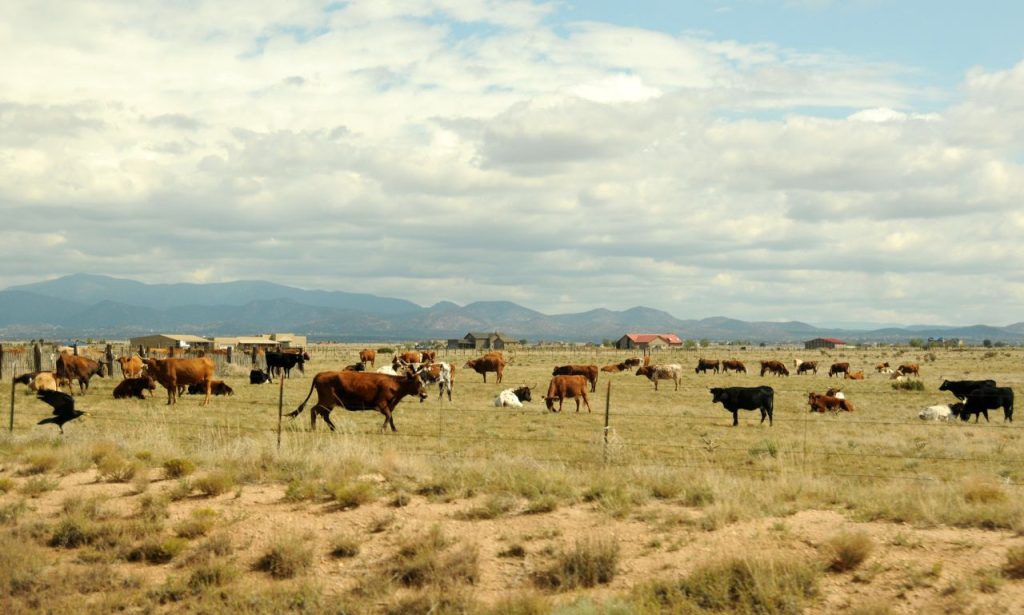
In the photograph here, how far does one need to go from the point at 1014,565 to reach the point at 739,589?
9.17 ft

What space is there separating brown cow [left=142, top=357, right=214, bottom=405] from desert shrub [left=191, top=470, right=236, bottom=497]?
54.7 feet

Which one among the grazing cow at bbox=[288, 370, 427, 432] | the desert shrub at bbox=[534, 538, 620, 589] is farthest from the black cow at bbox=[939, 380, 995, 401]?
the desert shrub at bbox=[534, 538, 620, 589]

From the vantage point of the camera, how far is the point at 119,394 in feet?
99.1

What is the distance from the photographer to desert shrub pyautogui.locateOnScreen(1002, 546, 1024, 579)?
28.8 ft

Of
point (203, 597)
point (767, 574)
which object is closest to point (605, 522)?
point (767, 574)

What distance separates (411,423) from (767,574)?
607 inches

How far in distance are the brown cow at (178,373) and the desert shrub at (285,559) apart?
64.8 ft

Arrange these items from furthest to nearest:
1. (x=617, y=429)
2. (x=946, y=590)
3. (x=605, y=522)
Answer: (x=617, y=429), (x=605, y=522), (x=946, y=590)

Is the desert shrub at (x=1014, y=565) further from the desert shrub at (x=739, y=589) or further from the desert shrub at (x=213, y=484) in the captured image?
the desert shrub at (x=213, y=484)

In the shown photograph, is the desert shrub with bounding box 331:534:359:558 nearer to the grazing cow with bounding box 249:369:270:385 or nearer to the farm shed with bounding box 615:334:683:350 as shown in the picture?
the grazing cow with bounding box 249:369:270:385

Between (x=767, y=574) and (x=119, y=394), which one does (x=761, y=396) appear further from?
(x=119, y=394)

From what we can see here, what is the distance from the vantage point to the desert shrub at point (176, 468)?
13953 mm

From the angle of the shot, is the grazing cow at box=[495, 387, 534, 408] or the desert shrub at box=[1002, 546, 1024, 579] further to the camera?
the grazing cow at box=[495, 387, 534, 408]

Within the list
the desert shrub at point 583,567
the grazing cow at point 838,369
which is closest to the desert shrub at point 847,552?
the desert shrub at point 583,567
